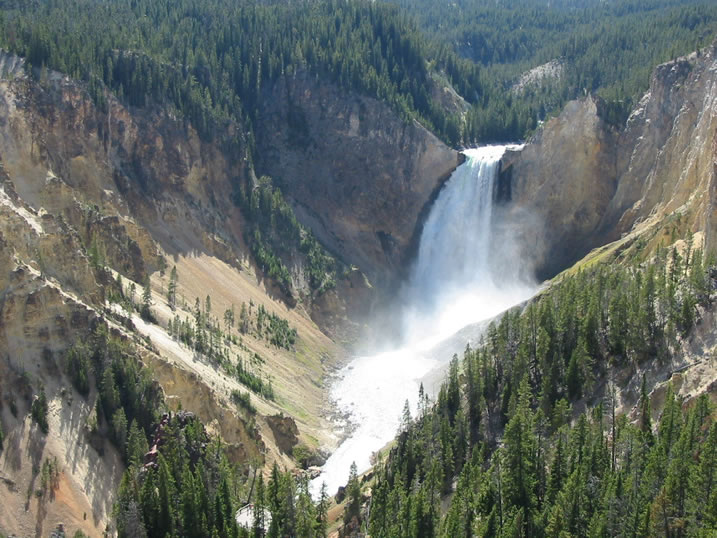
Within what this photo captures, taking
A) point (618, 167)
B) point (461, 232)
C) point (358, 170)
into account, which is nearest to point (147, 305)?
point (358, 170)

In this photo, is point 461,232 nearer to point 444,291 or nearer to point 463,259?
point 463,259

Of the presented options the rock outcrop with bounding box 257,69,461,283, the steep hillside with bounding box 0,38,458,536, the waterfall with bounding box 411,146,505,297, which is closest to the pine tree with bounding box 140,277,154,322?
the steep hillside with bounding box 0,38,458,536

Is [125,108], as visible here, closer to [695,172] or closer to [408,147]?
[408,147]

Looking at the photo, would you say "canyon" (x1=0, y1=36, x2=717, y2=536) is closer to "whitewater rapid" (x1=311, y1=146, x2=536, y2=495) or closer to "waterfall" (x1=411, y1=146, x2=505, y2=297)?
"waterfall" (x1=411, y1=146, x2=505, y2=297)

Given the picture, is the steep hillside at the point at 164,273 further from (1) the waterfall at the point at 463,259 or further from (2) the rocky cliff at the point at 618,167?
(2) the rocky cliff at the point at 618,167

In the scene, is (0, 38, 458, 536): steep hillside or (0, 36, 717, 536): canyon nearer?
(0, 38, 458, 536): steep hillside

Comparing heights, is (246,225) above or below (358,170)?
below

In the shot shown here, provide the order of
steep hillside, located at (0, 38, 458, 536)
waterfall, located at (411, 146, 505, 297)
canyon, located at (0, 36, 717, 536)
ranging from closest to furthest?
steep hillside, located at (0, 38, 458, 536) → canyon, located at (0, 36, 717, 536) → waterfall, located at (411, 146, 505, 297)

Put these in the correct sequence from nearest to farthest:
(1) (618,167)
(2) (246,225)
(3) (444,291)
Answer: (1) (618,167), (2) (246,225), (3) (444,291)
